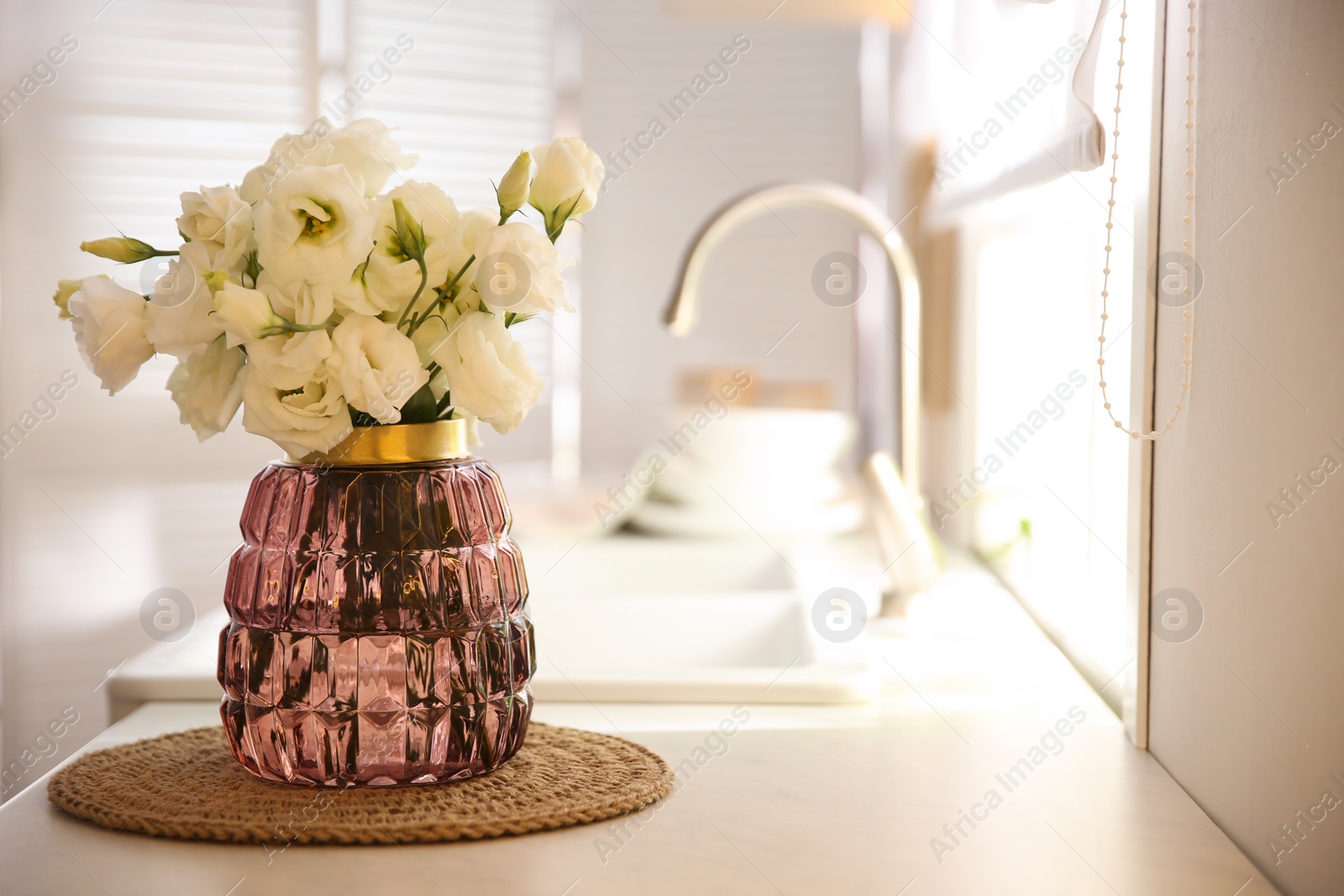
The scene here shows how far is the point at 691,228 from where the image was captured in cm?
270

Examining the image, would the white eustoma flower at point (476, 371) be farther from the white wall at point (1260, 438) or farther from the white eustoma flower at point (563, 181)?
the white wall at point (1260, 438)

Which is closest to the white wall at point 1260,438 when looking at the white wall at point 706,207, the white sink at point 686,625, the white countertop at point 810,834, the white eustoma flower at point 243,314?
the white countertop at point 810,834

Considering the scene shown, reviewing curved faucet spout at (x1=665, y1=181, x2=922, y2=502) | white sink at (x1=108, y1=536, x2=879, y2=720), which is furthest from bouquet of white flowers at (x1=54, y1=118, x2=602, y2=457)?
curved faucet spout at (x1=665, y1=181, x2=922, y2=502)

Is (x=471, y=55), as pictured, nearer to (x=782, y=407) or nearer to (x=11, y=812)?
(x=782, y=407)

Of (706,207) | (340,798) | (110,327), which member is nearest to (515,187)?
(110,327)

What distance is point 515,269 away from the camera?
628 millimetres

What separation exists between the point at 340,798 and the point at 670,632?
0.62 m

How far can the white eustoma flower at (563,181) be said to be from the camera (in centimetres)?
66

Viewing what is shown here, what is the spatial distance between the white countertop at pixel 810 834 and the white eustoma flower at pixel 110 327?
0.26 m

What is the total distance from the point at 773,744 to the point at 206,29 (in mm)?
2190

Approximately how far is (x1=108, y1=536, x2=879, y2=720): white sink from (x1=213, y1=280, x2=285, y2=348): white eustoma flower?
41 cm

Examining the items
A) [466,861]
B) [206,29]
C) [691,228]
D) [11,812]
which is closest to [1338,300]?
[466,861]

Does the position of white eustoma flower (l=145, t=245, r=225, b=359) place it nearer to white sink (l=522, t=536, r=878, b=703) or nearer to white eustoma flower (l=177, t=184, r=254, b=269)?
white eustoma flower (l=177, t=184, r=254, b=269)

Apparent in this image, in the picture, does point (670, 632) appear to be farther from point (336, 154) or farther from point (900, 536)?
point (336, 154)
